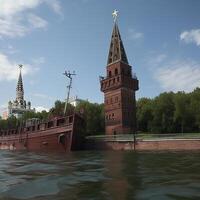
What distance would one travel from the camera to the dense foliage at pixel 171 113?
2343 inches

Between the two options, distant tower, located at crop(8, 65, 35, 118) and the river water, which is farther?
distant tower, located at crop(8, 65, 35, 118)

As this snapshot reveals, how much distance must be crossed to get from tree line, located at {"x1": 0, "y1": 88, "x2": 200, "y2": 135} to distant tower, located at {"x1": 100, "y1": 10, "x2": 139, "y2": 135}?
531 centimetres

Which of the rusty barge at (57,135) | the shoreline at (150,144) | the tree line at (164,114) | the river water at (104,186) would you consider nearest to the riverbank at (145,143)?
the shoreline at (150,144)

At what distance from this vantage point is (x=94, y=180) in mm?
14992

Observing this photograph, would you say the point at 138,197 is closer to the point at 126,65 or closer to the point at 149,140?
the point at 149,140

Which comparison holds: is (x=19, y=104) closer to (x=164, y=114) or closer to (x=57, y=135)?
(x=164, y=114)

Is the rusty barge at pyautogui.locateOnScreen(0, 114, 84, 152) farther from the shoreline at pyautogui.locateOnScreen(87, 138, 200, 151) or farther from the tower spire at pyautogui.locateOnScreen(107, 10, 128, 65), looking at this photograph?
the tower spire at pyautogui.locateOnScreen(107, 10, 128, 65)

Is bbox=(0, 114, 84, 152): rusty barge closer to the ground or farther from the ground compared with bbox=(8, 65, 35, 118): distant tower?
closer to the ground

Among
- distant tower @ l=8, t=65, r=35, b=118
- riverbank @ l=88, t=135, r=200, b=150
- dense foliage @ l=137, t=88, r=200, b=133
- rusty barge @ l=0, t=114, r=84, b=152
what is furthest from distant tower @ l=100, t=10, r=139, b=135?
distant tower @ l=8, t=65, r=35, b=118

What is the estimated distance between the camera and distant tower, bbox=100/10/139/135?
60.9 meters

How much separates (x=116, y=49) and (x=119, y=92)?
989cm

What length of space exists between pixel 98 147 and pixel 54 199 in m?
38.0

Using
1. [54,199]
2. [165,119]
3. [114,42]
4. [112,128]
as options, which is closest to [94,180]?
[54,199]

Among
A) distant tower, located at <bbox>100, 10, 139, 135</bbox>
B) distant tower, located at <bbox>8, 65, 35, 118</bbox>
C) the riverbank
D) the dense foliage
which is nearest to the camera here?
the riverbank
